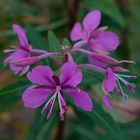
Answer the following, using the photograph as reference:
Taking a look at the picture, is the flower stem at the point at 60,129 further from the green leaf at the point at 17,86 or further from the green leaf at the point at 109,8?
the green leaf at the point at 109,8

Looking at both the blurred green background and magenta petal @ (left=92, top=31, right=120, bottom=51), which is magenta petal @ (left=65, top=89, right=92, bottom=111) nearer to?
the blurred green background

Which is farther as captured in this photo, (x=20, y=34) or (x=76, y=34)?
(x=76, y=34)

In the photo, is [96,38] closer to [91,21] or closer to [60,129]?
[91,21]

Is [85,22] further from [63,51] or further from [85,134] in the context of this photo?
[85,134]

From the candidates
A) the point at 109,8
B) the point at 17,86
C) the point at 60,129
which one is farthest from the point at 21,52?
the point at 109,8

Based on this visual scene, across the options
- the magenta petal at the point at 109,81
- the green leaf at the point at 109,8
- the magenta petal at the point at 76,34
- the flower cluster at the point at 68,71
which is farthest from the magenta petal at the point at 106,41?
the green leaf at the point at 109,8

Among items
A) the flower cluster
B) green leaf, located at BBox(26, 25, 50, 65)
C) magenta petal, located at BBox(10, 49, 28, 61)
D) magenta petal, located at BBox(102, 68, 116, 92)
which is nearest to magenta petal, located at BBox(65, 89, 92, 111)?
the flower cluster
